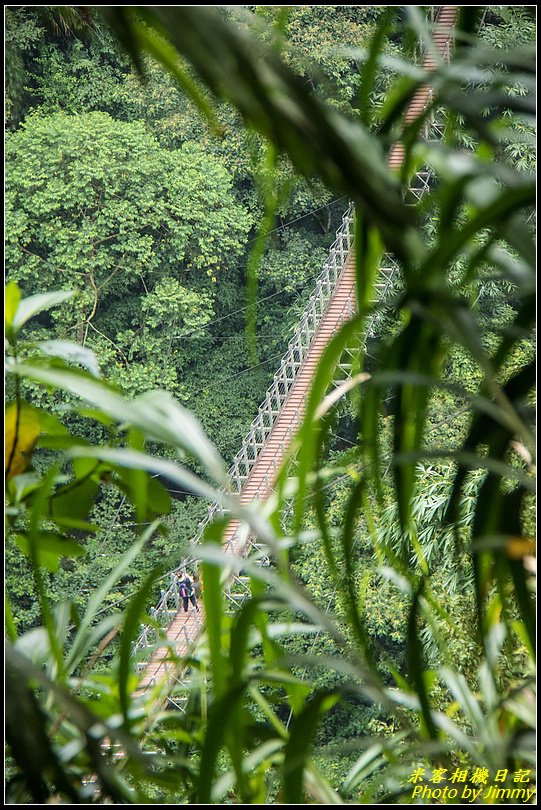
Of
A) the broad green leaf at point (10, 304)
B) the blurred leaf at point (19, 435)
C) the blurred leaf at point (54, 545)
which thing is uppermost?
the broad green leaf at point (10, 304)

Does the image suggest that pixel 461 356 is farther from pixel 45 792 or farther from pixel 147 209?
pixel 45 792

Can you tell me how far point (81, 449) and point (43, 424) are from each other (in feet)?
0.26

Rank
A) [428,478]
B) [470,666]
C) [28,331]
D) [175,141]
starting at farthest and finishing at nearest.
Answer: [175,141] < [28,331] < [428,478] < [470,666]

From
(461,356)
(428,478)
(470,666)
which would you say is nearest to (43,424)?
(470,666)

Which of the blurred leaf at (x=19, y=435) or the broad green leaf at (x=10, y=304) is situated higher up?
the broad green leaf at (x=10, y=304)

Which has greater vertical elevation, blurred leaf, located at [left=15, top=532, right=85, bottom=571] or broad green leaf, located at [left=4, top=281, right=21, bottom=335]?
broad green leaf, located at [left=4, top=281, right=21, bottom=335]

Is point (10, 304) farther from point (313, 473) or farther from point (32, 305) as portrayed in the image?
point (313, 473)

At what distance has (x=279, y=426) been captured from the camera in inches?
198

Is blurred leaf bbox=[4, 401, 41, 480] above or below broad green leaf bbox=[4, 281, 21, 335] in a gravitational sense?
below

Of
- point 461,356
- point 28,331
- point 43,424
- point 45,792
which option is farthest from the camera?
point 28,331

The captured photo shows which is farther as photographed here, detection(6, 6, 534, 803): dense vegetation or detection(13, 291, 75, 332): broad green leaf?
detection(13, 291, 75, 332): broad green leaf

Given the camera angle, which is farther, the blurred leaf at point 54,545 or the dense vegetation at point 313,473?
the blurred leaf at point 54,545

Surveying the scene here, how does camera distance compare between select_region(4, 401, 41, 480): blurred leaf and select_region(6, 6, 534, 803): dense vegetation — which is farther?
select_region(4, 401, 41, 480): blurred leaf

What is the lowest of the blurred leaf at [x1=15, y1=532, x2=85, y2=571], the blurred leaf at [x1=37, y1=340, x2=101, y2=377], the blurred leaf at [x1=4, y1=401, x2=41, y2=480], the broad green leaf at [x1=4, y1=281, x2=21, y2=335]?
the blurred leaf at [x1=15, y1=532, x2=85, y2=571]
